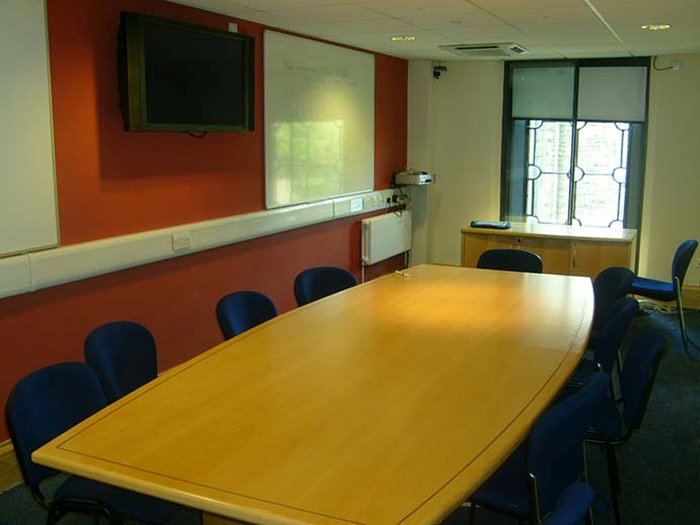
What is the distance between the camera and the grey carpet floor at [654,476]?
3424 millimetres

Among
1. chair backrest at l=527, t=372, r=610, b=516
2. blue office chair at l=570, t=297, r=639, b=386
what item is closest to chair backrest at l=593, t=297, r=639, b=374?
blue office chair at l=570, t=297, r=639, b=386

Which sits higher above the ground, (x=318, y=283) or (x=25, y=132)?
(x=25, y=132)

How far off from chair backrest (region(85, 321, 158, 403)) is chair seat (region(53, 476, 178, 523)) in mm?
452

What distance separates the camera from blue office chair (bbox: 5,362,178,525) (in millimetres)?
2553

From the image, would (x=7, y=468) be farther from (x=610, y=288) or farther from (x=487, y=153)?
(x=487, y=153)

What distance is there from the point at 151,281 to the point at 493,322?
7.05 feet

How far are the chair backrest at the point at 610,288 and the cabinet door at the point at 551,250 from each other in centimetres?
187

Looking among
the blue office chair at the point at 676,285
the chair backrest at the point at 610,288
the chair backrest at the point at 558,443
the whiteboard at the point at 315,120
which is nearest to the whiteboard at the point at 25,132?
the whiteboard at the point at 315,120

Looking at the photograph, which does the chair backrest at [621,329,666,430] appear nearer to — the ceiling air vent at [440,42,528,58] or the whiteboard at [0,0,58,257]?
the whiteboard at [0,0,58,257]

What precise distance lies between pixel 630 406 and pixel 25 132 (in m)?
3.16

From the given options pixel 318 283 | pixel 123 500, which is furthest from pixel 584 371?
pixel 123 500

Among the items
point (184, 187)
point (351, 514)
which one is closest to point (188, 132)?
point (184, 187)

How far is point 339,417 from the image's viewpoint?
2.56 metres

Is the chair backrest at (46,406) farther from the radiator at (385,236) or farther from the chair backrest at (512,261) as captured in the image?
the radiator at (385,236)
